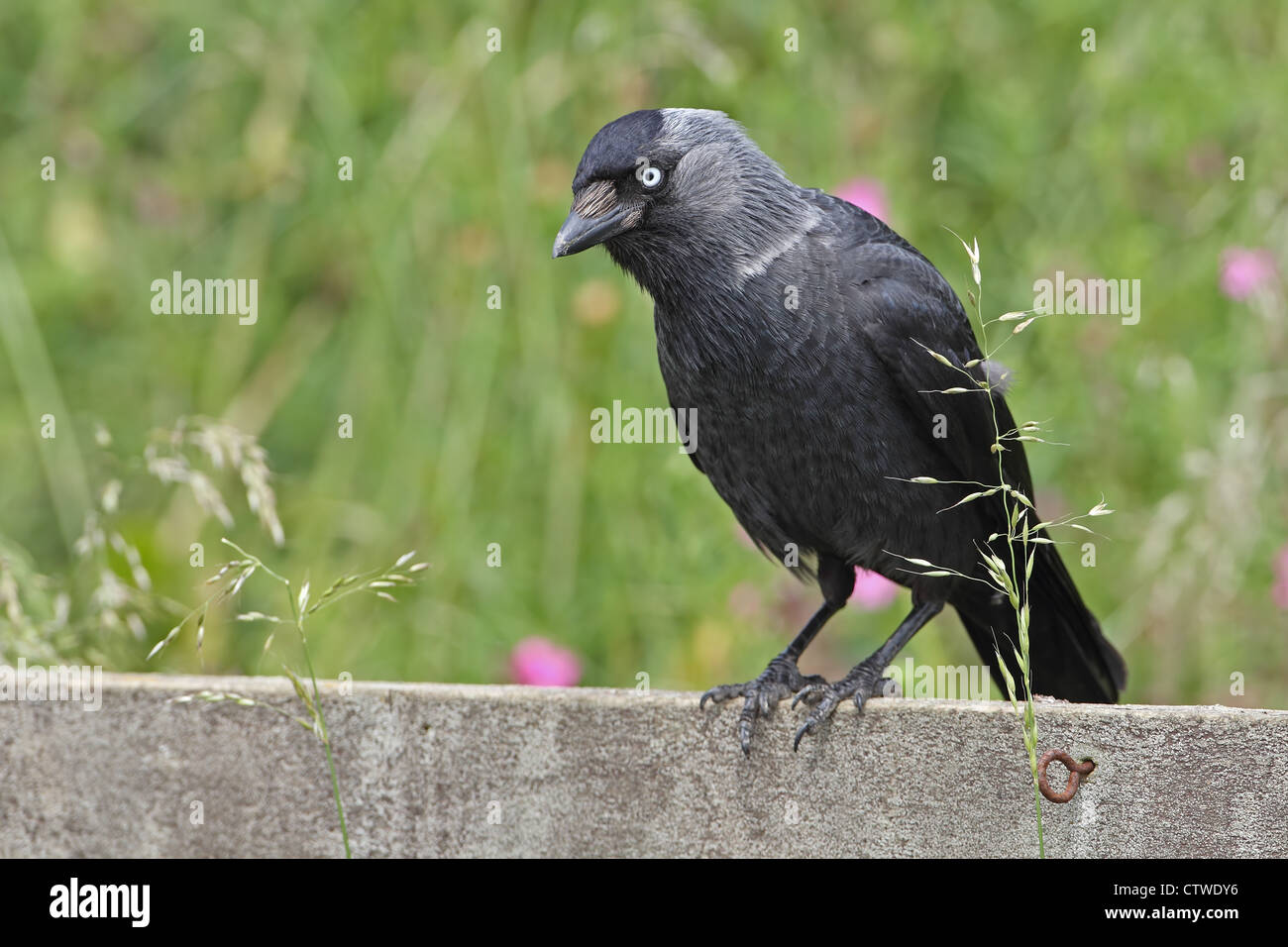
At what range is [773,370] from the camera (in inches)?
109

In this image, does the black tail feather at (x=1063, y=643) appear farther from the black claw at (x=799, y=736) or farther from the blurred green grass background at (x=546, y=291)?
the black claw at (x=799, y=736)

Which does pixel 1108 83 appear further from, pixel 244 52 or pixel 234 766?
pixel 234 766

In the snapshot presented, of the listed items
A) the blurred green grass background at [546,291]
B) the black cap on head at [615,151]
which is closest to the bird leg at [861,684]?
the blurred green grass background at [546,291]

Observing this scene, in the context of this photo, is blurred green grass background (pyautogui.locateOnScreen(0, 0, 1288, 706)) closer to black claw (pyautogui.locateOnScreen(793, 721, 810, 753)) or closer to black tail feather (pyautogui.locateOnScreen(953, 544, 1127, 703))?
black tail feather (pyautogui.locateOnScreen(953, 544, 1127, 703))

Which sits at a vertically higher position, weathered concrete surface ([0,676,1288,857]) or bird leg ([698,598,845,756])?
bird leg ([698,598,845,756])

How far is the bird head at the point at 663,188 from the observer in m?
2.83

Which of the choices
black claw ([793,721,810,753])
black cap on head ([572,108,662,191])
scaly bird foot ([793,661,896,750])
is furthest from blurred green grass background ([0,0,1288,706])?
black claw ([793,721,810,753])

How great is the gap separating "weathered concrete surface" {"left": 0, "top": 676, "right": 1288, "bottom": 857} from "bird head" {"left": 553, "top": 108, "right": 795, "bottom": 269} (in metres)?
0.99

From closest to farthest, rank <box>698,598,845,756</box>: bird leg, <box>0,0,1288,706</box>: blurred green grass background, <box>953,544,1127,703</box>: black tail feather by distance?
1. <box>698,598,845,756</box>: bird leg
2. <box>953,544,1127,703</box>: black tail feather
3. <box>0,0,1288,706</box>: blurred green grass background

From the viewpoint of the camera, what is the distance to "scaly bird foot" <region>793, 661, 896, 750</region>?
2332 millimetres

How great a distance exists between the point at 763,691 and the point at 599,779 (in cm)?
52

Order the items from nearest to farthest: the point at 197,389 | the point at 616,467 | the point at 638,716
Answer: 1. the point at 638,716
2. the point at 616,467
3. the point at 197,389

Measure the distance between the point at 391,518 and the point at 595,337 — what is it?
80cm

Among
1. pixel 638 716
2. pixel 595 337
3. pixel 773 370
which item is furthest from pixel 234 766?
pixel 595 337
